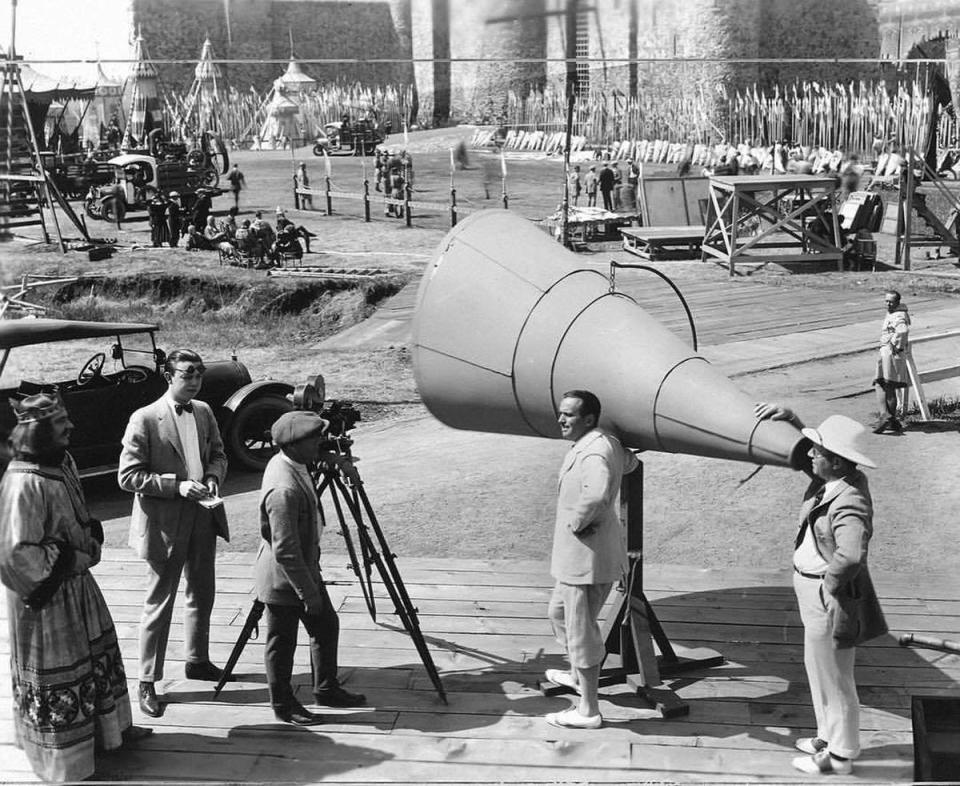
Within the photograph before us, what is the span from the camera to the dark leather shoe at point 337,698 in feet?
13.0

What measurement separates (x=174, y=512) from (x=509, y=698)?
1.33 metres

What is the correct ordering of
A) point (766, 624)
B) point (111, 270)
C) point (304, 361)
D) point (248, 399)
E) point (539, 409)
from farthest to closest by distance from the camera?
point (111, 270), point (304, 361), point (248, 399), point (766, 624), point (539, 409)

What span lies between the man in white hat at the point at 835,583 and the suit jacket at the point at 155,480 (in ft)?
6.56

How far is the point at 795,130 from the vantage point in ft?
94.4

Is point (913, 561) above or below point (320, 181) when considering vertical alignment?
below

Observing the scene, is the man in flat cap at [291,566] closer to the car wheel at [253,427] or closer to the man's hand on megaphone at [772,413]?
the man's hand on megaphone at [772,413]

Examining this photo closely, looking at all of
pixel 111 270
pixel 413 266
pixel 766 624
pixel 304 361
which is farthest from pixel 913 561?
pixel 111 270

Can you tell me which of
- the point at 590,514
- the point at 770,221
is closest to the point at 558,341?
the point at 590,514

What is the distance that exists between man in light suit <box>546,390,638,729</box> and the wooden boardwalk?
0.61 ft

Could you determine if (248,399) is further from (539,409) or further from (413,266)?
(413,266)

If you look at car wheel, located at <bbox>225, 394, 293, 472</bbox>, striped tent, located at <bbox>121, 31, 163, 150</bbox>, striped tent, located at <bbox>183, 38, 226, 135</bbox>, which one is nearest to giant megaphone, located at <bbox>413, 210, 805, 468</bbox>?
car wheel, located at <bbox>225, 394, 293, 472</bbox>

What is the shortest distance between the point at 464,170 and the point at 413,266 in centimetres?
941

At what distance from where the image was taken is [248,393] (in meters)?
7.67

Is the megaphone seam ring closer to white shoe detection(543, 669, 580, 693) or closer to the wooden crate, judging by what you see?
white shoe detection(543, 669, 580, 693)
